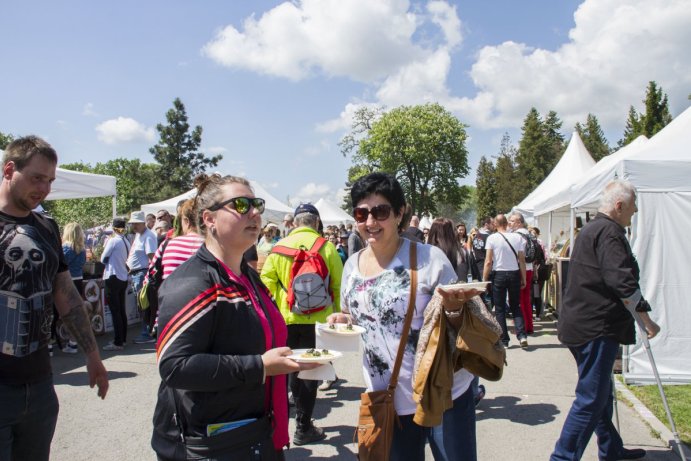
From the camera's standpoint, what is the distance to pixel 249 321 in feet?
6.14

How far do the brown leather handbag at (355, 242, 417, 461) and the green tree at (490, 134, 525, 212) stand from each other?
188 ft

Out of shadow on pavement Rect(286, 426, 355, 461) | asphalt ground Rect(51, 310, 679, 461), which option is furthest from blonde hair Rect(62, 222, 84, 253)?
shadow on pavement Rect(286, 426, 355, 461)

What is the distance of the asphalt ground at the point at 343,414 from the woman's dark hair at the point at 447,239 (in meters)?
1.70

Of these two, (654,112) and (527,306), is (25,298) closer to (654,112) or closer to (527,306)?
(527,306)

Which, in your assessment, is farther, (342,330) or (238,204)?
(342,330)

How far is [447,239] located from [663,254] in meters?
2.76

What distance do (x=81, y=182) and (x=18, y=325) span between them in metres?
8.85

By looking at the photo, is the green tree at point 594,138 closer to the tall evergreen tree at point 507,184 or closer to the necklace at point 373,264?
the tall evergreen tree at point 507,184

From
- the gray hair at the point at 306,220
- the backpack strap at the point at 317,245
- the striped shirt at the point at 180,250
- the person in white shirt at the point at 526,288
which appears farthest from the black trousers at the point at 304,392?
the person in white shirt at the point at 526,288

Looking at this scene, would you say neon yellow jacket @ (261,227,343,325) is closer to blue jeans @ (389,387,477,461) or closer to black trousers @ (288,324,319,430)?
black trousers @ (288,324,319,430)

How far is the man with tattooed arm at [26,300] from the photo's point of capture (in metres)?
2.21

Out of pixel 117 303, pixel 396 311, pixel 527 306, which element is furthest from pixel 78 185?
pixel 396 311

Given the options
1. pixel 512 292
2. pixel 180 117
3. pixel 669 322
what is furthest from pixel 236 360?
pixel 180 117

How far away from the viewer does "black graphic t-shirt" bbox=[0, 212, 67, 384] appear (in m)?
2.21
